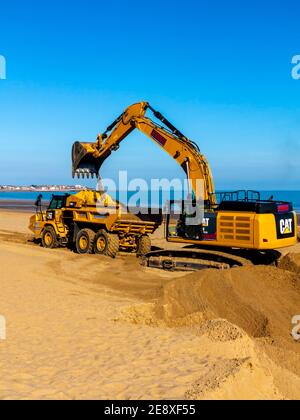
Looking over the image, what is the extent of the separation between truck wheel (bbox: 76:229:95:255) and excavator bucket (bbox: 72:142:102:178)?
7.77 ft

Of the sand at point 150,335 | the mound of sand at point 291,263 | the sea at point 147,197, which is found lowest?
the sand at point 150,335

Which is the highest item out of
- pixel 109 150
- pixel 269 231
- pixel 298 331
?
pixel 109 150

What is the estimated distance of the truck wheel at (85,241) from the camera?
19.2m

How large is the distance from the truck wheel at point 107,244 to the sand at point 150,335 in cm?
269

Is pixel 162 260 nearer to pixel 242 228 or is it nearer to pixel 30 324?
pixel 242 228

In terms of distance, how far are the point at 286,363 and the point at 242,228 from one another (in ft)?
22.1

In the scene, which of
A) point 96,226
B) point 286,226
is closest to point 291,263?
point 286,226

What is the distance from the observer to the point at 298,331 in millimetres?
9875

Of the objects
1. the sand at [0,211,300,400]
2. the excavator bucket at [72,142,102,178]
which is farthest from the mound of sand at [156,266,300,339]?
the excavator bucket at [72,142,102,178]

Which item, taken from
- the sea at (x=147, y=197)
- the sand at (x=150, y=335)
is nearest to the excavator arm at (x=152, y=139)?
the sea at (x=147, y=197)

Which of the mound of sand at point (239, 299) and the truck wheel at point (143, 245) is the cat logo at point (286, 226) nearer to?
the mound of sand at point (239, 299)

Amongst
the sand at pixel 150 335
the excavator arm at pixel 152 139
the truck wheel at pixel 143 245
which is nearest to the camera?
the sand at pixel 150 335

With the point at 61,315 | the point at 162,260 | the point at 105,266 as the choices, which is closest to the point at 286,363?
the point at 61,315

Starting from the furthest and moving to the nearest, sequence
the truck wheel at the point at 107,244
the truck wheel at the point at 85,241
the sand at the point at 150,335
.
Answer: the truck wheel at the point at 85,241 < the truck wheel at the point at 107,244 < the sand at the point at 150,335
